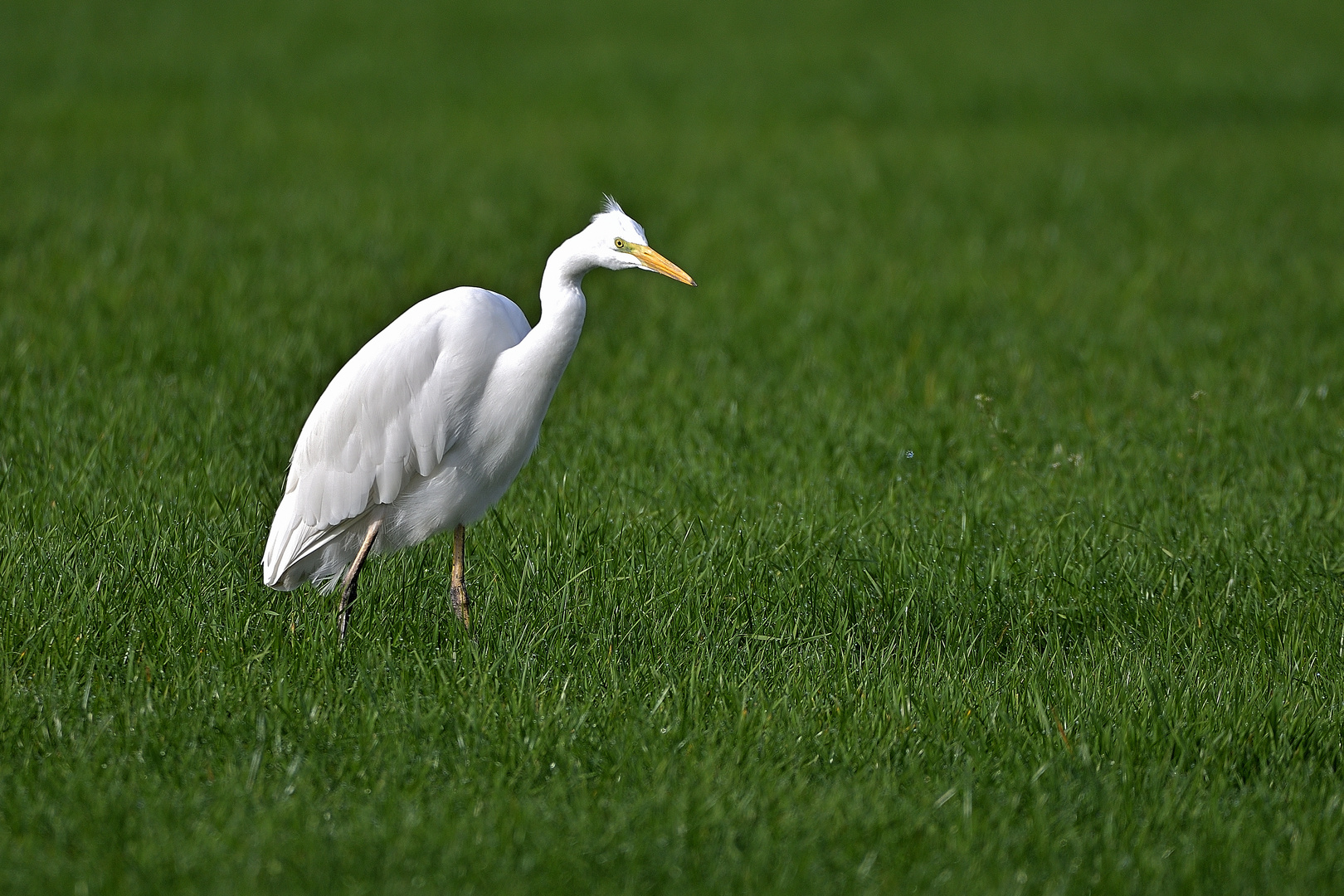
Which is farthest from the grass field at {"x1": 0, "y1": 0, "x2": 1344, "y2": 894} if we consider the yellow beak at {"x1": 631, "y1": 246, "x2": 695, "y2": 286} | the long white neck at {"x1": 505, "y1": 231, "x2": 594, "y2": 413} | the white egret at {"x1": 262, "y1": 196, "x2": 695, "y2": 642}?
the yellow beak at {"x1": 631, "y1": 246, "x2": 695, "y2": 286}

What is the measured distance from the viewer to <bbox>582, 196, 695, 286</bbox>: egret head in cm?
340

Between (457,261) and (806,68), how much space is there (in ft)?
30.1

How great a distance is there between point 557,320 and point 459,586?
88 centimetres

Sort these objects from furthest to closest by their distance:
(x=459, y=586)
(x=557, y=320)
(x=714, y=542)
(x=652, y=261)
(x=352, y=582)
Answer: (x=714, y=542)
(x=459, y=586)
(x=352, y=582)
(x=557, y=320)
(x=652, y=261)

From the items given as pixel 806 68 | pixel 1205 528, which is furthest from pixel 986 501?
pixel 806 68

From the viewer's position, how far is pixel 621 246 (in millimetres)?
3430

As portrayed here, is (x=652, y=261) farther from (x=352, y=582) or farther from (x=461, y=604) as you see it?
(x=352, y=582)

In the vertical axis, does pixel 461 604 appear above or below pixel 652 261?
below

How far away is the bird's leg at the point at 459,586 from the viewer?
12.6 ft

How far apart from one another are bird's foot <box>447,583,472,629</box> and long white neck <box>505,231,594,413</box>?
2.21ft

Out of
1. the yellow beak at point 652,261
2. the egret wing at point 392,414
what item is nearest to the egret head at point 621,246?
the yellow beak at point 652,261

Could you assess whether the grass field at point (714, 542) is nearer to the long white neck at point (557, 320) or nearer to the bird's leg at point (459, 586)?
the bird's leg at point (459, 586)

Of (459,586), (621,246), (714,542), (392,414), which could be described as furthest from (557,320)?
(714,542)

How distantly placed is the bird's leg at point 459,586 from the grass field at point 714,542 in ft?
0.29
